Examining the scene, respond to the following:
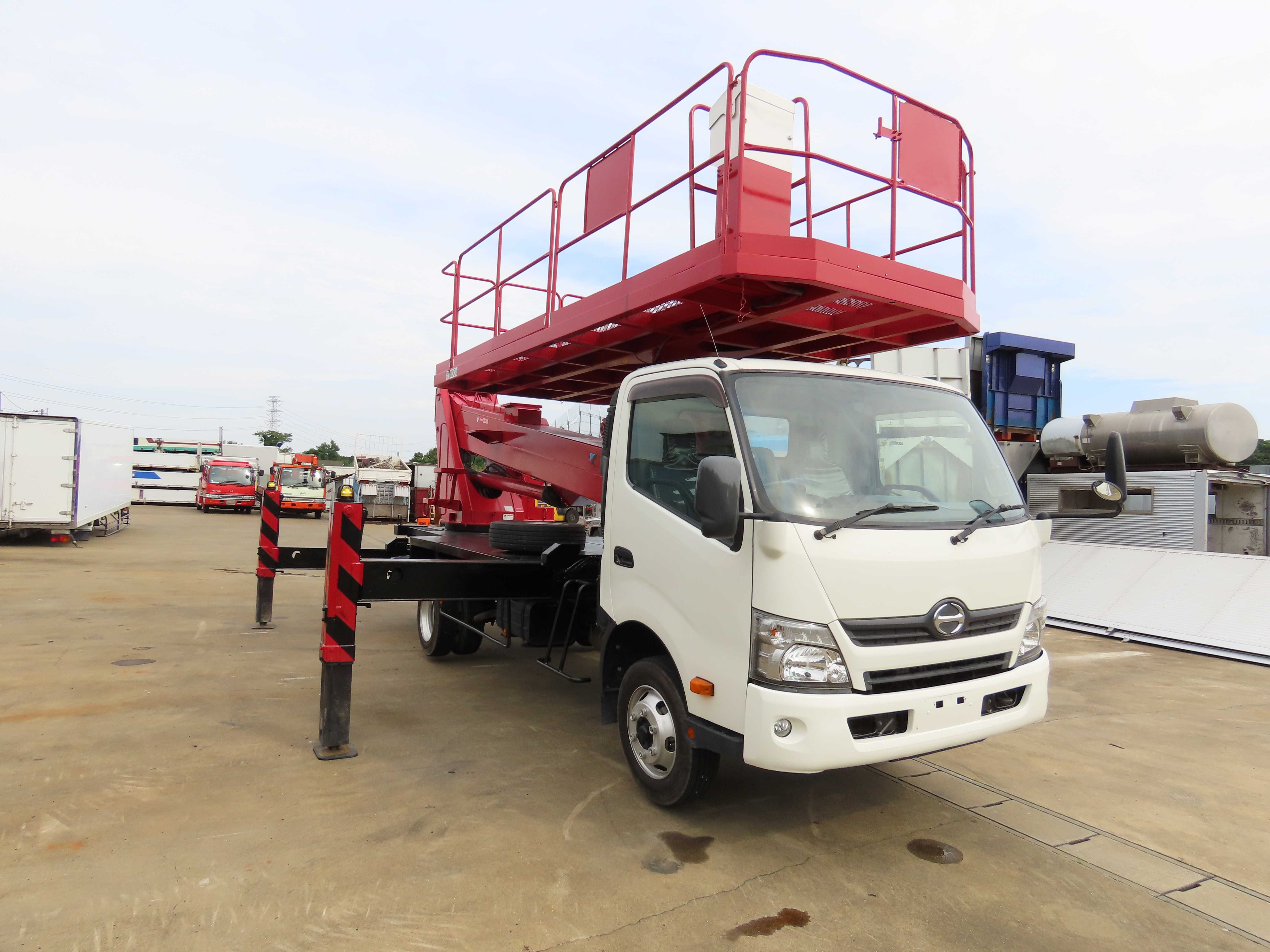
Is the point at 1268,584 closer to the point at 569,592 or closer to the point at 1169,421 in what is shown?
the point at 1169,421

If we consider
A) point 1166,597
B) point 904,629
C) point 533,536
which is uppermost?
point 533,536

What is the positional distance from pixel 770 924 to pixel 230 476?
32.7 metres

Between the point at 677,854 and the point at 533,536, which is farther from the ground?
the point at 533,536

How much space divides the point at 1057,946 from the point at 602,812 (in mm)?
2003

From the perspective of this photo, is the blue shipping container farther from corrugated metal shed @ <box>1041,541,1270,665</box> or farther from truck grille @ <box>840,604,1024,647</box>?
truck grille @ <box>840,604,1024,647</box>

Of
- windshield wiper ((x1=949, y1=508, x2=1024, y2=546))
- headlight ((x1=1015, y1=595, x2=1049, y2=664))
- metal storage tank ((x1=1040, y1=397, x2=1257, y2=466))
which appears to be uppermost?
metal storage tank ((x1=1040, y1=397, x2=1257, y2=466))

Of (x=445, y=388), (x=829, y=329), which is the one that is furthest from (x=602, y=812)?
(x=445, y=388)

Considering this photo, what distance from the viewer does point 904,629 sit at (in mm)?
3223

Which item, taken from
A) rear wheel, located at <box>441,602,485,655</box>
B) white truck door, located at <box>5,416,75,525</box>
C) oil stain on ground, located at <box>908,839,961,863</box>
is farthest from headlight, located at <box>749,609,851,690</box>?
white truck door, located at <box>5,416,75,525</box>

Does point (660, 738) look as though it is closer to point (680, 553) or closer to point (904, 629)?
point (680, 553)

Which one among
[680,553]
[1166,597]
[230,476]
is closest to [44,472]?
[230,476]

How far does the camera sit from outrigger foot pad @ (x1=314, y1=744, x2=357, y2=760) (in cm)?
454

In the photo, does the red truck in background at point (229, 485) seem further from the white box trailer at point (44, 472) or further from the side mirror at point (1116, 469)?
the side mirror at point (1116, 469)

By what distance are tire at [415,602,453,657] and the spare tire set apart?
4.27 feet
